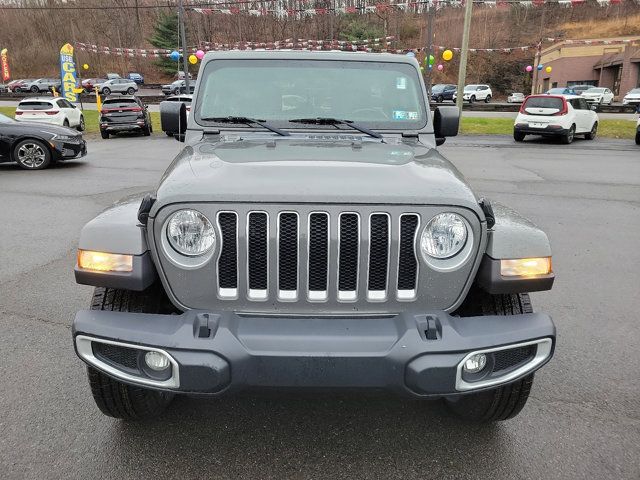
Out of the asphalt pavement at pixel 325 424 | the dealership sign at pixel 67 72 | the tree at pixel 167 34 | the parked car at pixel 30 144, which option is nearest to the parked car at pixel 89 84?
the tree at pixel 167 34

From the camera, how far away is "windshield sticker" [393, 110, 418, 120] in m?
3.53

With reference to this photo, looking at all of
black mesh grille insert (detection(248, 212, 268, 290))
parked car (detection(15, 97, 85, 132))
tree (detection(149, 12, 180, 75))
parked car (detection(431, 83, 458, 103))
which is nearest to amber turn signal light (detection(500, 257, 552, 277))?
black mesh grille insert (detection(248, 212, 268, 290))

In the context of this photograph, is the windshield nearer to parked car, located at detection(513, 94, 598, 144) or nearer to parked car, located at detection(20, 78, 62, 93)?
parked car, located at detection(513, 94, 598, 144)

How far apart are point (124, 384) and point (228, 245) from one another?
837 millimetres

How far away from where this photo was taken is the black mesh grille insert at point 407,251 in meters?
2.11

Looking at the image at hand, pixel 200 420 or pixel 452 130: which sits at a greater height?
→ pixel 452 130

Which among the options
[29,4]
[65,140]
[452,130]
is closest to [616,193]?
[452,130]

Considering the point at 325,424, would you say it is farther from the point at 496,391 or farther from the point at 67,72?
the point at 67,72

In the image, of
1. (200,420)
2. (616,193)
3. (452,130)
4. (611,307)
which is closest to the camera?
(200,420)

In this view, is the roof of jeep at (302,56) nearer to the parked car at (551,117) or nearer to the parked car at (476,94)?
the parked car at (551,117)

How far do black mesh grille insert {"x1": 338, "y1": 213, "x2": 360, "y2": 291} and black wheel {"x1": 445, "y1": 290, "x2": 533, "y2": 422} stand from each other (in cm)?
65

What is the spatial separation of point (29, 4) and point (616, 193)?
83.7m

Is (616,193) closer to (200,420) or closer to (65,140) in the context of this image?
(200,420)

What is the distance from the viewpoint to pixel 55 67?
69.9m
